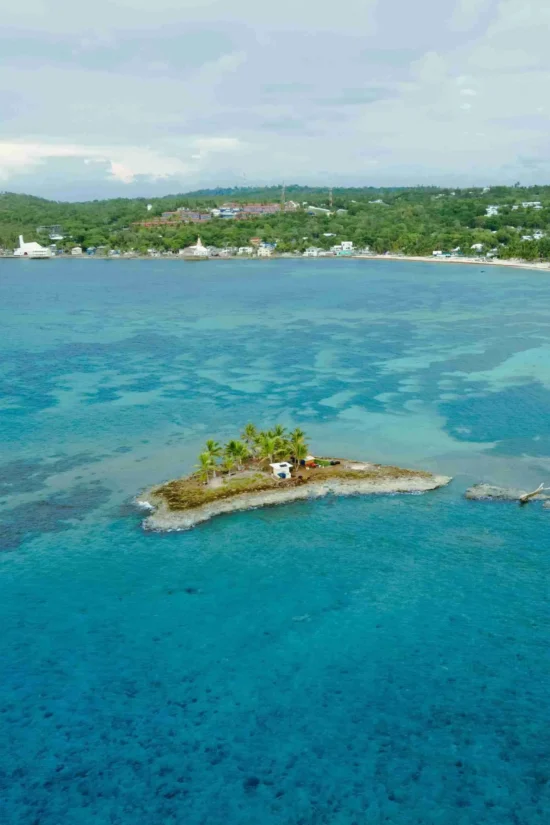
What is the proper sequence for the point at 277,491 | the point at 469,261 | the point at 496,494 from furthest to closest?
the point at 469,261, the point at 277,491, the point at 496,494

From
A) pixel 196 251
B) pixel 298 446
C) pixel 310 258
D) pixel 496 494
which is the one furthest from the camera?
pixel 196 251

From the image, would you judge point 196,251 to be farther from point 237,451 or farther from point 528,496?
point 528,496

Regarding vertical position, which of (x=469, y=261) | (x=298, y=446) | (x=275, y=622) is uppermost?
(x=469, y=261)

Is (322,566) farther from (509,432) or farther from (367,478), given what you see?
(509,432)

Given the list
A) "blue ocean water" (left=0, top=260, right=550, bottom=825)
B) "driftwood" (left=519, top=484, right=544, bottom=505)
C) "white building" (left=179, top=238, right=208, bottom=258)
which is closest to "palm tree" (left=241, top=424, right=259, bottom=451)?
"blue ocean water" (left=0, top=260, right=550, bottom=825)

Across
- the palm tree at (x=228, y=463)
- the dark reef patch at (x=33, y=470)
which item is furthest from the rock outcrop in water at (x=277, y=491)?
the dark reef patch at (x=33, y=470)

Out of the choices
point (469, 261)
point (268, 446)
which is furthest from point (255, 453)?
point (469, 261)

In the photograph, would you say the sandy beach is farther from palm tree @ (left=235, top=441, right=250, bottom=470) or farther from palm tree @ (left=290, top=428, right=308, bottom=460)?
palm tree @ (left=235, top=441, right=250, bottom=470)

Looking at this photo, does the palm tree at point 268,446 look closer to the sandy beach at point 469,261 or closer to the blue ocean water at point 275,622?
the blue ocean water at point 275,622
